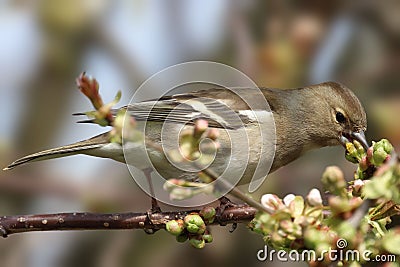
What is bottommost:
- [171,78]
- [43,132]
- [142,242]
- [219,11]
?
[142,242]

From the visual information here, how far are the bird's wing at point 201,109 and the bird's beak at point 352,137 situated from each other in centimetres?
51

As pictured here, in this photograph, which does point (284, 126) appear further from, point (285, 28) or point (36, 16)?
point (36, 16)

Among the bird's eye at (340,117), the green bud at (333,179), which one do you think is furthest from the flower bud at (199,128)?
the bird's eye at (340,117)

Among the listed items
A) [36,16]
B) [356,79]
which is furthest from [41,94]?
[356,79]

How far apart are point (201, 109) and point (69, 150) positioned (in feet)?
1.91

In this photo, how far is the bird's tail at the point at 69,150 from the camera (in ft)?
8.45

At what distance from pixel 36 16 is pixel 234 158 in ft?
10.2

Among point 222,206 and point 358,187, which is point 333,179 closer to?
point 358,187

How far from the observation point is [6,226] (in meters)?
2.12

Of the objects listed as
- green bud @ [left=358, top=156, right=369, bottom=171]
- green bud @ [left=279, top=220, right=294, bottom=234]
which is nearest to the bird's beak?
green bud @ [left=358, top=156, right=369, bottom=171]

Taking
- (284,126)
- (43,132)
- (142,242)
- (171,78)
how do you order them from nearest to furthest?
(284,126) < (171,78) < (142,242) < (43,132)

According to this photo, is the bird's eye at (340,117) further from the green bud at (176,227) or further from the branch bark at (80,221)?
the green bud at (176,227)

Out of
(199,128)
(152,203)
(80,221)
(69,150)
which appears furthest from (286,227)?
(69,150)

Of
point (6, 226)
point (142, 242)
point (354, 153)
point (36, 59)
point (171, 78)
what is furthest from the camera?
point (36, 59)
